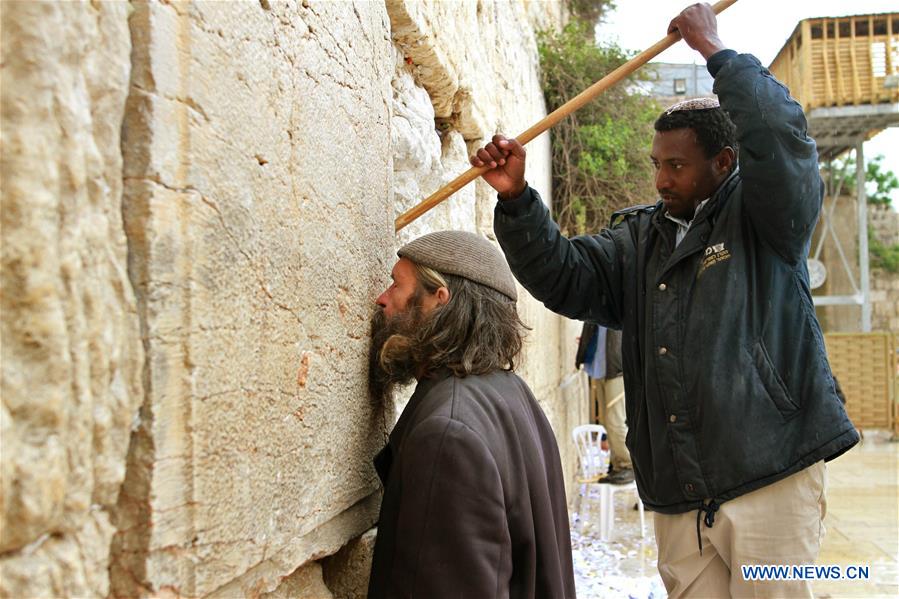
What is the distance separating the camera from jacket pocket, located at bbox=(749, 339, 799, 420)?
6.71ft

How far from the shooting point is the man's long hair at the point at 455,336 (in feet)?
6.02

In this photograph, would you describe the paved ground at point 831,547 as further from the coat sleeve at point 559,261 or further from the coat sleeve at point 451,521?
the coat sleeve at point 451,521

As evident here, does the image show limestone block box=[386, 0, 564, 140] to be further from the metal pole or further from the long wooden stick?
the metal pole

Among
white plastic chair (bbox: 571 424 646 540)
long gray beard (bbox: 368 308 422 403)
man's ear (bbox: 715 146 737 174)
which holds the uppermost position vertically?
man's ear (bbox: 715 146 737 174)

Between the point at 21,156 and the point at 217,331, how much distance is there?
1.32ft

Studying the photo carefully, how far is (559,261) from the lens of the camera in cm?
244

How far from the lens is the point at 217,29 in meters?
1.21

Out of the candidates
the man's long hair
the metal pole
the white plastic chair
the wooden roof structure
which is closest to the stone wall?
the man's long hair

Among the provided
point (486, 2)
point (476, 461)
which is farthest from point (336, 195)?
point (486, 2)

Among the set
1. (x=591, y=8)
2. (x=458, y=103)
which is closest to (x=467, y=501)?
(x=458, y=103)

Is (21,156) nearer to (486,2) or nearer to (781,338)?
(781,338)

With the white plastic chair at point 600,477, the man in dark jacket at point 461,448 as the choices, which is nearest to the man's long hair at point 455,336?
the man in dark jacket at point 461,448

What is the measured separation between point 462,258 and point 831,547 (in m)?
5.25

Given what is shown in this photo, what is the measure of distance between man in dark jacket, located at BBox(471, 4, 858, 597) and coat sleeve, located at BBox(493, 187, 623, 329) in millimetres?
11
